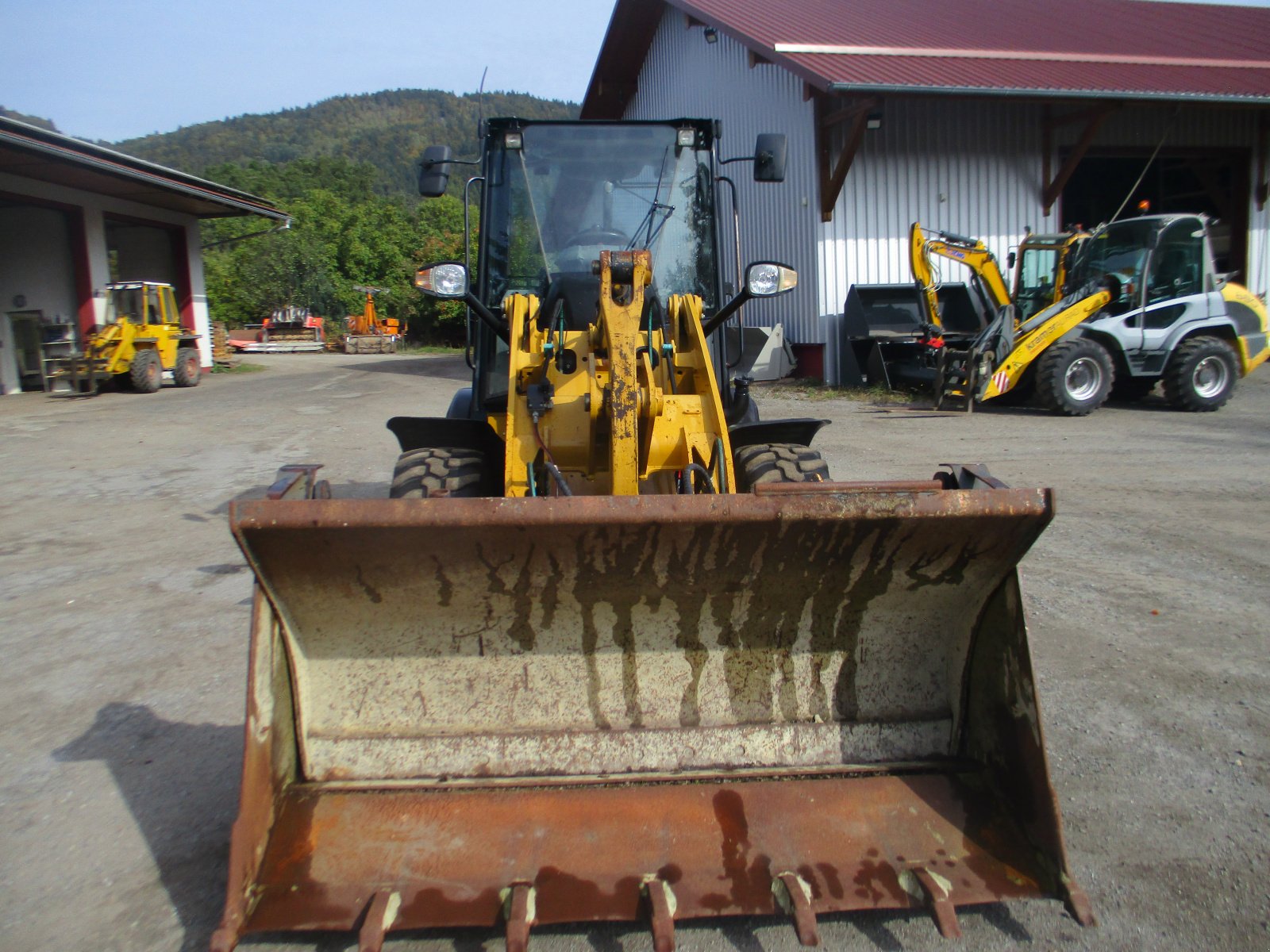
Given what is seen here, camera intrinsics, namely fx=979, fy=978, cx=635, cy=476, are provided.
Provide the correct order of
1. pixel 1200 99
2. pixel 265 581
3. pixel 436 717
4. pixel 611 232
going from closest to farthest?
1. pixel 265 581
2. pixel 436 717
3. pixel 611 232
4. pixel 1200 99

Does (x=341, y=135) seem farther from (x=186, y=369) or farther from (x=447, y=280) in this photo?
(x=447, y=280)

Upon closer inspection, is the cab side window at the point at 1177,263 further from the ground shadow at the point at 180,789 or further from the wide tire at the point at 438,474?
the ground shadow at the point at 180,789

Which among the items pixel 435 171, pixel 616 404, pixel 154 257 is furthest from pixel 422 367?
pixel 616 404

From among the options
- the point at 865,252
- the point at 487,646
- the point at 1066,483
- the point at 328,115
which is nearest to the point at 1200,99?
the point at 865,252

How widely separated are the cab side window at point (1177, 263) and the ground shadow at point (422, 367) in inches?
468

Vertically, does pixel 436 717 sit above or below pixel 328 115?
below

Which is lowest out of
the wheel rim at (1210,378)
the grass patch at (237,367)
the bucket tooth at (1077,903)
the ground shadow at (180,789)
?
the ground shadow at (180,789)

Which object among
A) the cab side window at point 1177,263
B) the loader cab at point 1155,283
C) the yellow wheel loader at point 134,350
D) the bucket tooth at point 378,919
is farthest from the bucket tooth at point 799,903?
the yellow wheel loader at point 134,350

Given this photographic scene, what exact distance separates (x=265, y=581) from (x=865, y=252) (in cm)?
1528

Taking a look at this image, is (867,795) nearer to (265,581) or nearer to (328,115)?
(265,581)

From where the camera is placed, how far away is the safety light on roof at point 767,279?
423cm

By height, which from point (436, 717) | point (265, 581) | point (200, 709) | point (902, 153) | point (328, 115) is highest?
point (328, 115)

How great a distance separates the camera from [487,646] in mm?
2963

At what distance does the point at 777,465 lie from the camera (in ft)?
14.1
